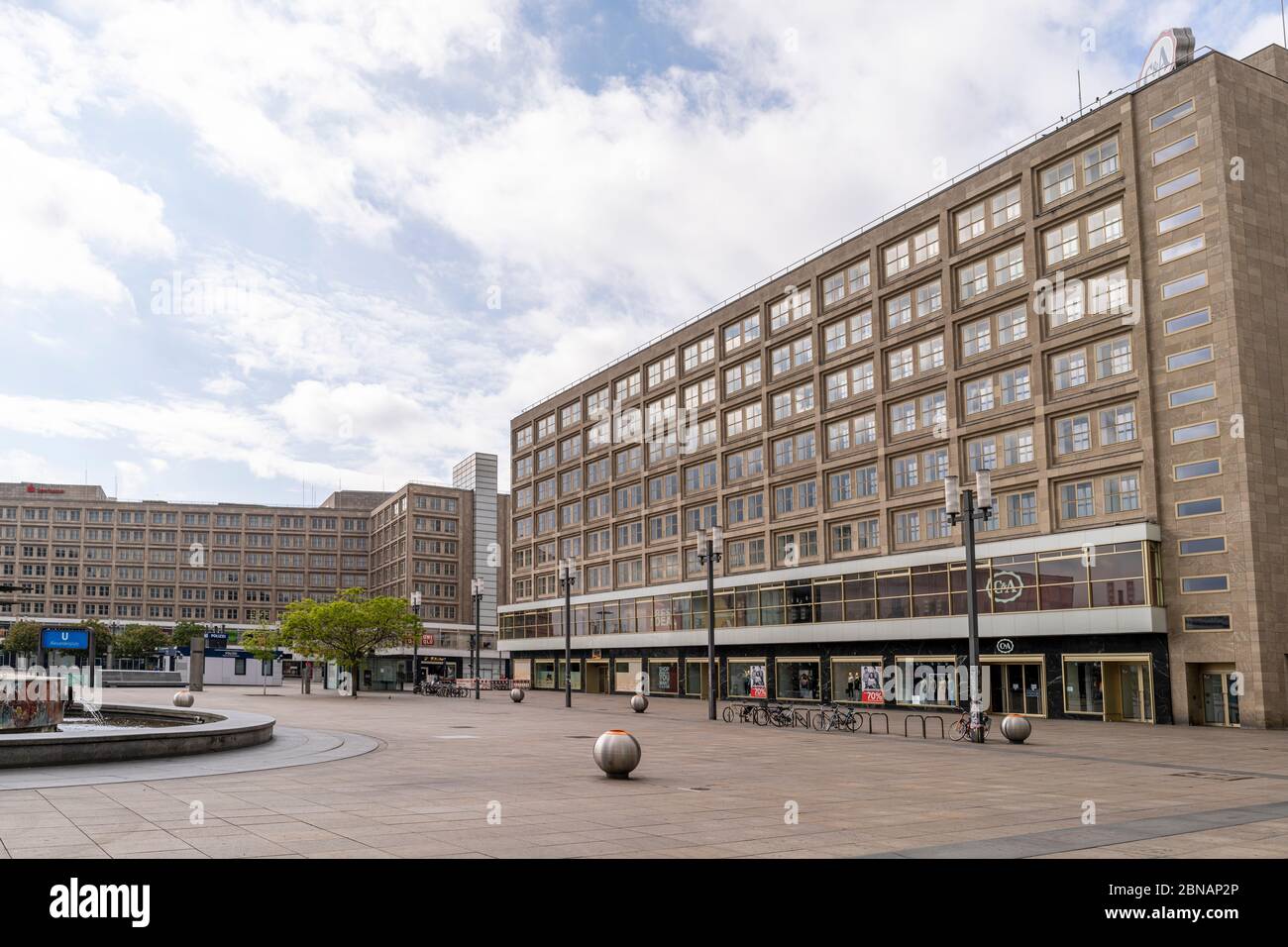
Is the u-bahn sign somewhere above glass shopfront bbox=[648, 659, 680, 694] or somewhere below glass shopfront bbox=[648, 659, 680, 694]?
above

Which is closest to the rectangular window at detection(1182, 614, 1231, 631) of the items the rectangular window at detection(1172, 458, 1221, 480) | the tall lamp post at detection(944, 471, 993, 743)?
the rectangular window at detection(1172, 458, 1221, 480)

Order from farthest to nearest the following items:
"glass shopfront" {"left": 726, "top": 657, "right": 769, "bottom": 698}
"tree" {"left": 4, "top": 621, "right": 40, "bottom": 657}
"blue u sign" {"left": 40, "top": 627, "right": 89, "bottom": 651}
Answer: "tree" {"left": 4, "top": 621, "right": 40, "bottom": 657} → "glass shopfront" {"left": 726, "top": 657, "right": 769, "bottom": 698} → "blue u sign" {"left": 40, "top": 627, "right": 89, "bottom": 651}

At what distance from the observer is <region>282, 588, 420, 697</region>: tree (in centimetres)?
6994

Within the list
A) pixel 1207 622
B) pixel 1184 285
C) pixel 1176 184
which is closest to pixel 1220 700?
pixel 1207 622

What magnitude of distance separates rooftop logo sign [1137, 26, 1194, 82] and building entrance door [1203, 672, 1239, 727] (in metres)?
23.9

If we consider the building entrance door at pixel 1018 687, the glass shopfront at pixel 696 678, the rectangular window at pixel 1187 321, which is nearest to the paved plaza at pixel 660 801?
the building entrance door at pixel 1018 687

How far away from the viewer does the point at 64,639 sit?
3503cm

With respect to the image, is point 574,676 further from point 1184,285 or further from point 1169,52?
point 1169,52

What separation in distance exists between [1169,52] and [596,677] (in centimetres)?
5809

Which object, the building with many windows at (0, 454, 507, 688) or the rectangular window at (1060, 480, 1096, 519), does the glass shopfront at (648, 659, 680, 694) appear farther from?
the building with many windows at (0, 454, 507, 688)

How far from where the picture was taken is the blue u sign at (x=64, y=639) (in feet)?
113

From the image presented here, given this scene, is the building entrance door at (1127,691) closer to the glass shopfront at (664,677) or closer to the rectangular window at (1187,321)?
the rectangular window at (1187,321)
